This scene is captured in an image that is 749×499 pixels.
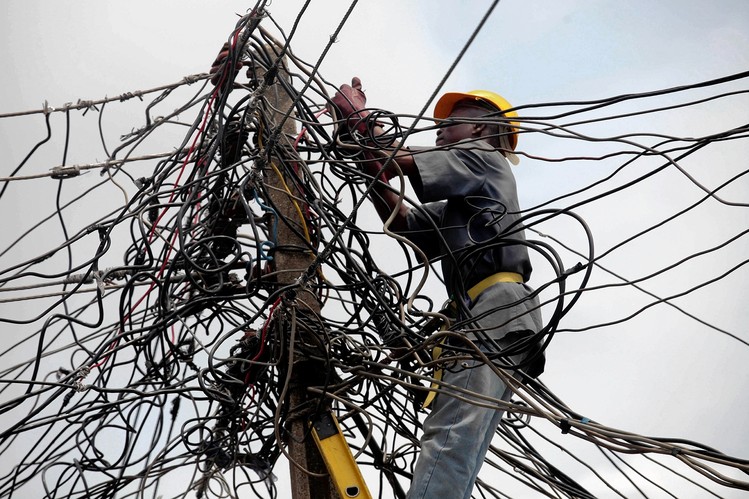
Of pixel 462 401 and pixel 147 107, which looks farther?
pixel 147 107

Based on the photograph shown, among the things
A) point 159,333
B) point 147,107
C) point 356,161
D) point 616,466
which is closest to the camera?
point 356,161

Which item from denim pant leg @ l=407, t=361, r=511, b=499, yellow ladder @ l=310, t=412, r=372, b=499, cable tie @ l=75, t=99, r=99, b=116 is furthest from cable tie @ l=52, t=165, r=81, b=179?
denim pant leg @ l=407, t=361, r=511, b=499

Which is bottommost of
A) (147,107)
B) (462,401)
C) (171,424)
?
(462,401)

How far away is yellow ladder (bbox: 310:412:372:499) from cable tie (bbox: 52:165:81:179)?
1.78m

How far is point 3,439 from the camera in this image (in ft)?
12.2

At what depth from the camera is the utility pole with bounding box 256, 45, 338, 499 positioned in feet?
12.6

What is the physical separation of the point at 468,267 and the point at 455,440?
757 millimetres

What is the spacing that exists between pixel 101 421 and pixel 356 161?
1.74 metres

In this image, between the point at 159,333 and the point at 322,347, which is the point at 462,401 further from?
the point at 159,333

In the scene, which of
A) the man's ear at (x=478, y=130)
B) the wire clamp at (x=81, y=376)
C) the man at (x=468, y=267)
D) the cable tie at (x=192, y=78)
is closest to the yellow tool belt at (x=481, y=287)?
the man at (x=468, y=267)

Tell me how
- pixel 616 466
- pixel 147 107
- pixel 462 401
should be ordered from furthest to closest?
pixel 147 107 → pixel 616 466 → pixel 462 401

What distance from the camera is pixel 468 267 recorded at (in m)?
3.71

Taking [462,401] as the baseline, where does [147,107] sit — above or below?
above

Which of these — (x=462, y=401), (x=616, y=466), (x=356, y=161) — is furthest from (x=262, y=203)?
(x=616, y=466)
